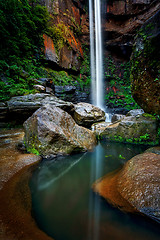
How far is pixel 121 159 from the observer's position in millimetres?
3160

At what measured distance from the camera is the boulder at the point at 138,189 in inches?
54.3

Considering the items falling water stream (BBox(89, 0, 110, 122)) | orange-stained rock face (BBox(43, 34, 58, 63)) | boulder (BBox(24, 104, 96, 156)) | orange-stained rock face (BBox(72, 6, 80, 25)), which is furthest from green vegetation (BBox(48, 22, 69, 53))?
boulder (BBox(24, 104, 96, 156))

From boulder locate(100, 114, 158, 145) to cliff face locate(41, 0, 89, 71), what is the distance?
10.7m

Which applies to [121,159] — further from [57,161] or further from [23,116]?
[23,116]

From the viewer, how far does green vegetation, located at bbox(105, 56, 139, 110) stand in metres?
16.0

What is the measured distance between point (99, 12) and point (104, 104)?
14.6 metres

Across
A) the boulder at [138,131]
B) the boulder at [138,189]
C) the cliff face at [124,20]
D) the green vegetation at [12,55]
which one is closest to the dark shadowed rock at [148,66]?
the boulder at [138,131]

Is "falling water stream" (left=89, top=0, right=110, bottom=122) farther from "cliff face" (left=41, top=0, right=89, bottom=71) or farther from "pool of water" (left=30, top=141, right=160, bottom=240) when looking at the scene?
"pool of water" (left=30, top=141, right=160, bottom=240)

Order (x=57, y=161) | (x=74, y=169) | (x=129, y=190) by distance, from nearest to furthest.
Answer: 1. (x=129, y=190)
2. (x=74, y=169)
3. (x=57, y=161)

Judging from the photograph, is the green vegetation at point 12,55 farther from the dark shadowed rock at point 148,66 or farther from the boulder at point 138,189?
the boulder at point 138,189

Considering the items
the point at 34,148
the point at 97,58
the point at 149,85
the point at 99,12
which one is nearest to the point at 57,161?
the point at 34,148

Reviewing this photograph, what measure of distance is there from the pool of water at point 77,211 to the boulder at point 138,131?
2141 millimetres

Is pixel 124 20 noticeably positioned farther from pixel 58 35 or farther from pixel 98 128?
pixel 98 128

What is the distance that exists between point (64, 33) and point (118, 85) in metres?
10.4
